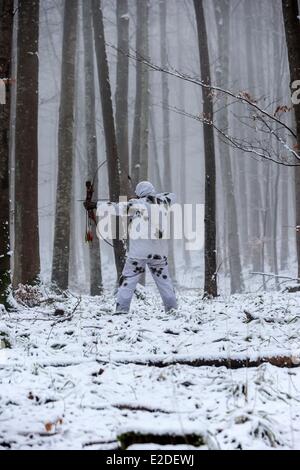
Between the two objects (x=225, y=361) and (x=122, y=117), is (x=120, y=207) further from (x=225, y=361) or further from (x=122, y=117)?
(x=122, y=117)

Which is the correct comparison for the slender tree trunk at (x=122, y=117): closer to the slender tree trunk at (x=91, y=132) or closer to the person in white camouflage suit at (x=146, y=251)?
the slender tree trunk at (x=91, y=132)

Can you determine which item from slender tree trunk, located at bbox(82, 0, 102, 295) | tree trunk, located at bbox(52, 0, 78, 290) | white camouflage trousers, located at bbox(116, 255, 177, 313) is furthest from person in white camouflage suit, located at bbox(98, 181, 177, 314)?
slender tree trunk, located at bbox(82, 0, 102, 295)

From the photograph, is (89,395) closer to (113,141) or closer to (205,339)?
(205,339)

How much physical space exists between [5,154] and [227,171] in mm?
11583

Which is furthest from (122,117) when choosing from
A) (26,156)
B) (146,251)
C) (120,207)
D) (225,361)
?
(225,361)

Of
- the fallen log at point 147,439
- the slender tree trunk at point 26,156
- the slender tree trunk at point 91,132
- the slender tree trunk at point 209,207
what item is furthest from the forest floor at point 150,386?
the slender tree trunk at point 91,132

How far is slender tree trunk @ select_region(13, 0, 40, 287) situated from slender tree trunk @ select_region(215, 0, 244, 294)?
8511 millimetres

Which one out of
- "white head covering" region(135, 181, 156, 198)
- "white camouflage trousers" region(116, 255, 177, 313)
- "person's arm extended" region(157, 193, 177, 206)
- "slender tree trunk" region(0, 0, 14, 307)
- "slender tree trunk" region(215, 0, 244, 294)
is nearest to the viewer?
"slender tree trunk" region(0, 0, 14, 307)

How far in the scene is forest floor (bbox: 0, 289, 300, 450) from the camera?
2.57 m

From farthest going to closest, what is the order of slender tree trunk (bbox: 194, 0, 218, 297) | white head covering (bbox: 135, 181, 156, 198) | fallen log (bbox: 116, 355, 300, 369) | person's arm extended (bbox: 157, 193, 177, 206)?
1. slender tree trunk (bbox: 194, 0, 218, 297)
2. person's arm extended (bbox: 157, 193, 177, 206)
3. white head covering (bbox: 135, 181, 156, 198)
4. fallen log (bbox: 116, 355, 300, 369)

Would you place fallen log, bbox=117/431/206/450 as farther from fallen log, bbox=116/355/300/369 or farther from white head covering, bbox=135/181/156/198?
white head covering, bbox=135/181/156/198

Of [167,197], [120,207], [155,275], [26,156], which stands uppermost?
[26,156]

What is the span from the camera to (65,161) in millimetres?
10977

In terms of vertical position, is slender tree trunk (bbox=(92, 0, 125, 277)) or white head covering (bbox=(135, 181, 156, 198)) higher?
slender tree trunk (bbox=(92, 0, 125, 277))
